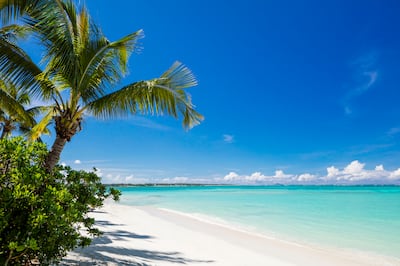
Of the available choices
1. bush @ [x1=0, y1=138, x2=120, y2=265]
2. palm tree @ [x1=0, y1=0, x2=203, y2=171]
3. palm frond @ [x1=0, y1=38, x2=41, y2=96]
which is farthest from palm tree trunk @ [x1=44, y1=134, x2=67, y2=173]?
bush @ [x1=0, y1=138, x2=120, y2=265]

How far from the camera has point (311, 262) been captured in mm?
6191

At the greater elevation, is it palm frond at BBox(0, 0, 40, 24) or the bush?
palm frond at BBox(0, 0, 40, 24)

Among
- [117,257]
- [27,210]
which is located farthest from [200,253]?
[27,210]

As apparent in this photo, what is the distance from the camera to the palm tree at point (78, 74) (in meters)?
5.41

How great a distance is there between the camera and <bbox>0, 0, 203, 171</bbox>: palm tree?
17.8ft

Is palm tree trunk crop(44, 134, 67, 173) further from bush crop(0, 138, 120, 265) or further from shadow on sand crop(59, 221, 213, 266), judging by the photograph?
bush crop(0, 138, 120, 265)

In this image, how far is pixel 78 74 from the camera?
575 cm

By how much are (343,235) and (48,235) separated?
35.2 ft

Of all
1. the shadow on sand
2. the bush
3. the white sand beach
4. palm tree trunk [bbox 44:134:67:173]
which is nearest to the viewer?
the bush

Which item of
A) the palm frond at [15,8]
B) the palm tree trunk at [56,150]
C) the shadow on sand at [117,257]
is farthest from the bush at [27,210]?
the palm frond at [15,8]

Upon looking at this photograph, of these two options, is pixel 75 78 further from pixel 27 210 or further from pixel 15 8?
pixel 27 210

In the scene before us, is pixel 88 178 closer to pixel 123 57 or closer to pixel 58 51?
pixel 58 51

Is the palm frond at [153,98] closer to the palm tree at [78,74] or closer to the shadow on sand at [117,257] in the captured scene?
the palm tree at [78,74]

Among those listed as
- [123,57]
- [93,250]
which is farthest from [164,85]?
[93,250]
